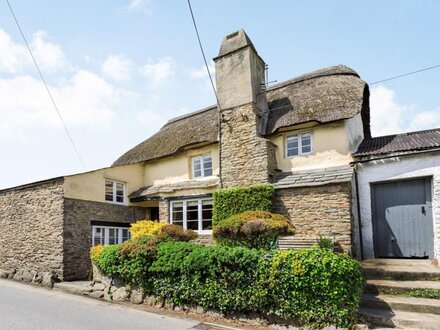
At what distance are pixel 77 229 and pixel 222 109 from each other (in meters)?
7.97

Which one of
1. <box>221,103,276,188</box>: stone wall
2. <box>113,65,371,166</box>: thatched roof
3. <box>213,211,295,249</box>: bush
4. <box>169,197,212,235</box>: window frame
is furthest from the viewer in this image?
<box>169,197,212,235</box>: window frame

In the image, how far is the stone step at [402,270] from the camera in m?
7.86

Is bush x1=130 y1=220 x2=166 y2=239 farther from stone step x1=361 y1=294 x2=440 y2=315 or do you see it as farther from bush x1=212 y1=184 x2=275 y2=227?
stone step x1=361 y1=294 x2=440 y2=315

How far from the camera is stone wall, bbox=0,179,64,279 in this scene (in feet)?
43.0

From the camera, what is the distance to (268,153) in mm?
12523

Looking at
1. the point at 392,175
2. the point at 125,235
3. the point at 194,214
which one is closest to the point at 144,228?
the point at 194,214

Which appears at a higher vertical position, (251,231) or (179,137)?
(179,137)

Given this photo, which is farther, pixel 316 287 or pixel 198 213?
pixel 198 213

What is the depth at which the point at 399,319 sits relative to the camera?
20.5 feet

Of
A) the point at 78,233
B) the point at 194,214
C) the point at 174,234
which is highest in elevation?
the point at 194,214

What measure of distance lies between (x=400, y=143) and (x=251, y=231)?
6.60m

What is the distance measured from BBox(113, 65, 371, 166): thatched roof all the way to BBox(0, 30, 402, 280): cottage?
6 cm

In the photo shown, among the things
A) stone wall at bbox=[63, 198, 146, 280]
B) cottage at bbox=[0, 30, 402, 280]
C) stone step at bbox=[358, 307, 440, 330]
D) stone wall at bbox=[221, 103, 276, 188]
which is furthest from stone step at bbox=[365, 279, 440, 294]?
stone wall at bbox=[63, 198, 146, 280]

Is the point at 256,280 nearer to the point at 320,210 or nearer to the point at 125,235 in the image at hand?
the point at 320,210
